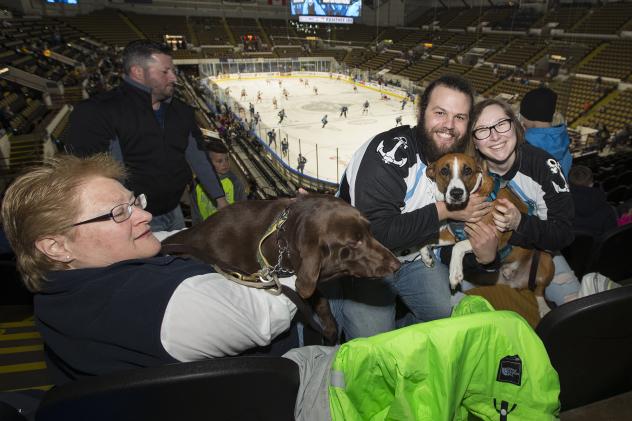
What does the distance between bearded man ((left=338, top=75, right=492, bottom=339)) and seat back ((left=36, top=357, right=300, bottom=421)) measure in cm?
113

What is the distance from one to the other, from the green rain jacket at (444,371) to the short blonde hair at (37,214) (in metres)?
1.04

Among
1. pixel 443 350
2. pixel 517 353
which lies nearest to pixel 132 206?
pixel 443 350

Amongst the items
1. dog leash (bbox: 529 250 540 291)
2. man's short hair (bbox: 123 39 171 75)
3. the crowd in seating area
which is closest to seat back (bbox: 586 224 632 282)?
the crowd in seating area

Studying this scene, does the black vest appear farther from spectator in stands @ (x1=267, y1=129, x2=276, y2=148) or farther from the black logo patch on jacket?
spectator in stands @ (x1=267, y1=129, x2=276, y2=148)

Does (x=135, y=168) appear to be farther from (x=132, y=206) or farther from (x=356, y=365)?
(x=356, y=365)

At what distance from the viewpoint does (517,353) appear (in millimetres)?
1100

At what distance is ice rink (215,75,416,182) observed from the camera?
1777 centimetres

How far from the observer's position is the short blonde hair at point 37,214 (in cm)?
124

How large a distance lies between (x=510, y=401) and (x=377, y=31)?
174ft

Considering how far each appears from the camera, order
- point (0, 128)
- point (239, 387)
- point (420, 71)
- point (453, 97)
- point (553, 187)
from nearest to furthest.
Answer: point (239, 387)
point (453, 97)
point (553, 187)
point (0, 128)
point (420, 71)

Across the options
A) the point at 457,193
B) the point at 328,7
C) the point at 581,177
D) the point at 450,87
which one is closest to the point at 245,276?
the point at 457,193

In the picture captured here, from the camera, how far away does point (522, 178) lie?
7.48ft

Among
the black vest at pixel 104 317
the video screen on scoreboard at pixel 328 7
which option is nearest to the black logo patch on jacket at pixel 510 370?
the black vest at pixel 104 317

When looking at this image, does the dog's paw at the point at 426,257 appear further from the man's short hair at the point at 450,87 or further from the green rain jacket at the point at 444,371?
the green rain jacket at the point at 444,371
